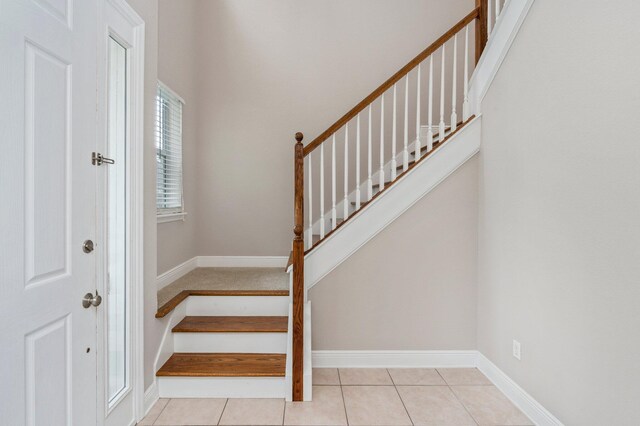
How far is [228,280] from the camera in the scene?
339 cm

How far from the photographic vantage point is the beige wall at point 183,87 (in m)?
3.17

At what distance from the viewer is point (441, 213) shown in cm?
294

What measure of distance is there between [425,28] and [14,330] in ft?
14.5

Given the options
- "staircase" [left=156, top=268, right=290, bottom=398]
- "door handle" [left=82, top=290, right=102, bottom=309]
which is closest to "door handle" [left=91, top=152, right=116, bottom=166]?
"door handle" [left=82, top=290, right=102, bottom=309]

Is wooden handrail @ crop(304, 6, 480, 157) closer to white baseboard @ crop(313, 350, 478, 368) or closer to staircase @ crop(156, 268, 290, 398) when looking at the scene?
staircase @ crop(156, 268, 290, 398)

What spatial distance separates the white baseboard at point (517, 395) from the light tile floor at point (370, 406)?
0.15ft

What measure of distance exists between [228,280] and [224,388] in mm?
1113

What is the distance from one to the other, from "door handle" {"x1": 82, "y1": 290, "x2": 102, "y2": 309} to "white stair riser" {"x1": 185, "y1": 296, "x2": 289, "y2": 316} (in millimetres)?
1378

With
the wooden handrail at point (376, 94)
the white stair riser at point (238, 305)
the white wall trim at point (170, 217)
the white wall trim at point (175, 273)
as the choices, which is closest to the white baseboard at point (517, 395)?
the white stair riser at point (238, 305)

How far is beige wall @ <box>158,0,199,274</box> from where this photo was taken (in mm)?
3170

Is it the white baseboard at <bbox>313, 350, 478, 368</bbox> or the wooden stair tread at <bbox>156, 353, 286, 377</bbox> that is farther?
the white baseboard at <bbox>313, 350, 478, 368</bbox>

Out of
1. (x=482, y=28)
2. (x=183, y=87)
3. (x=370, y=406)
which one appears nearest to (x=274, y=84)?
(x=183, y=87)

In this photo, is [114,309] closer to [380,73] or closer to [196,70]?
[196,70]

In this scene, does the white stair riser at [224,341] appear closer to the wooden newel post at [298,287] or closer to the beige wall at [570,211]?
the wooden newel post at [298,287]
